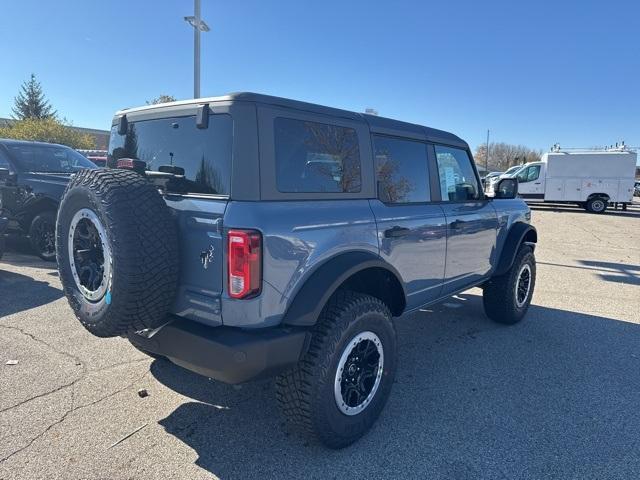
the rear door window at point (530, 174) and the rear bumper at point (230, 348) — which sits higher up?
the rear door window at point (530, 174)

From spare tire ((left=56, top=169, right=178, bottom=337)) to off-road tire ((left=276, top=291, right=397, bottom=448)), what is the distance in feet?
2.68

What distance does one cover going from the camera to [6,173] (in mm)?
7012

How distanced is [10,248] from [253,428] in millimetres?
7507

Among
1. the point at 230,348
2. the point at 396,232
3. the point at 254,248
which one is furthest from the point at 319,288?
the point at 396,232

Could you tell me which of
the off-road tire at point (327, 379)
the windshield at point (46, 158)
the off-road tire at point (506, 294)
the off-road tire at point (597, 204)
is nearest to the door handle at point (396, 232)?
the off-road tire at point (327, 379)

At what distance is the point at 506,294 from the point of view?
4785mm

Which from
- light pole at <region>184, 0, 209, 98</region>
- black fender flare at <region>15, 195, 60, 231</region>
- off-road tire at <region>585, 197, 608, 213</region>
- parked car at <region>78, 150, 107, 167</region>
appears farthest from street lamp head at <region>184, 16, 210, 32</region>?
off-road tire at <region>585, 197, 608, 213</region>

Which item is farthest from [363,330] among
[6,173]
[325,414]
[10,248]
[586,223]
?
[586,223]

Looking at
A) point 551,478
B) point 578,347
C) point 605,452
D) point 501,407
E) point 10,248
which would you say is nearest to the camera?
point 551,478

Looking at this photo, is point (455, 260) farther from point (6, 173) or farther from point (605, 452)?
point (6, 173)

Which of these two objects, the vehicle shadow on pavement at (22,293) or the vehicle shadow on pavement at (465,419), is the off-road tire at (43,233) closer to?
the vehicle shadow on pavement at (22,293)

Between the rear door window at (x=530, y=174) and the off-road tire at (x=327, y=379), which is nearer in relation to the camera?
the off-road tire at (x=327, y=379)

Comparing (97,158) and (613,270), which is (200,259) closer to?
(613,270)

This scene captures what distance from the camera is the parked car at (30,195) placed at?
693cm
